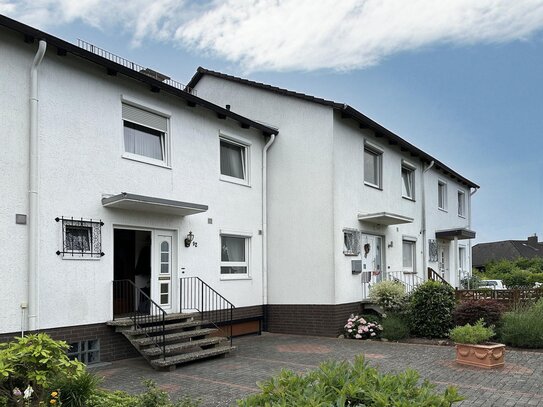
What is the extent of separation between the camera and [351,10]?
1149cm

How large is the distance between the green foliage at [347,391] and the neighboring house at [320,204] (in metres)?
9.73

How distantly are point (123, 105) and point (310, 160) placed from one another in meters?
5.46

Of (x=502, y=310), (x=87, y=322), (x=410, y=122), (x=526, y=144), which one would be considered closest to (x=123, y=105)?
(x=87, y=322)

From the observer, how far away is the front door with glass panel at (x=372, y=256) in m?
15.1

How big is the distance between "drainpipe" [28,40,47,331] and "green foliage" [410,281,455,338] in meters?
8.96

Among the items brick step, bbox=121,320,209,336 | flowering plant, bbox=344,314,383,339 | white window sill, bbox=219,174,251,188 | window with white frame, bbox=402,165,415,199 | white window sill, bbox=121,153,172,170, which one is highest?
window with white frame, bbox=402,165,415,199

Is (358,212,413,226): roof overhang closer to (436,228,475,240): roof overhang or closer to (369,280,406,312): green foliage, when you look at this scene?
(369,280,406,312): green foliage

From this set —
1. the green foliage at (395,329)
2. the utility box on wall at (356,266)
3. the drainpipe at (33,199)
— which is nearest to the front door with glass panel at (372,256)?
the utility box on wall at (356,266)

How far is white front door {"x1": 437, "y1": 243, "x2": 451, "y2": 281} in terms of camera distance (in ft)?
70.5

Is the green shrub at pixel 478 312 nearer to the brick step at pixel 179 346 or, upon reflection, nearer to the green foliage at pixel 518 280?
the brick step at pixel 179 346

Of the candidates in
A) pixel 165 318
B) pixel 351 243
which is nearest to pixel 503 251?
pixel 351 243

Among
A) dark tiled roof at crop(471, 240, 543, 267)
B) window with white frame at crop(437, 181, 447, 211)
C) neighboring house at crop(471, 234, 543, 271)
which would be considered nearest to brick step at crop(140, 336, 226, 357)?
window with white frame at crop(437, 181, 447, 211)

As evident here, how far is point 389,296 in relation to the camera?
1398 centimetres

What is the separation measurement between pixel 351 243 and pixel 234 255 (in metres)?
3.33
